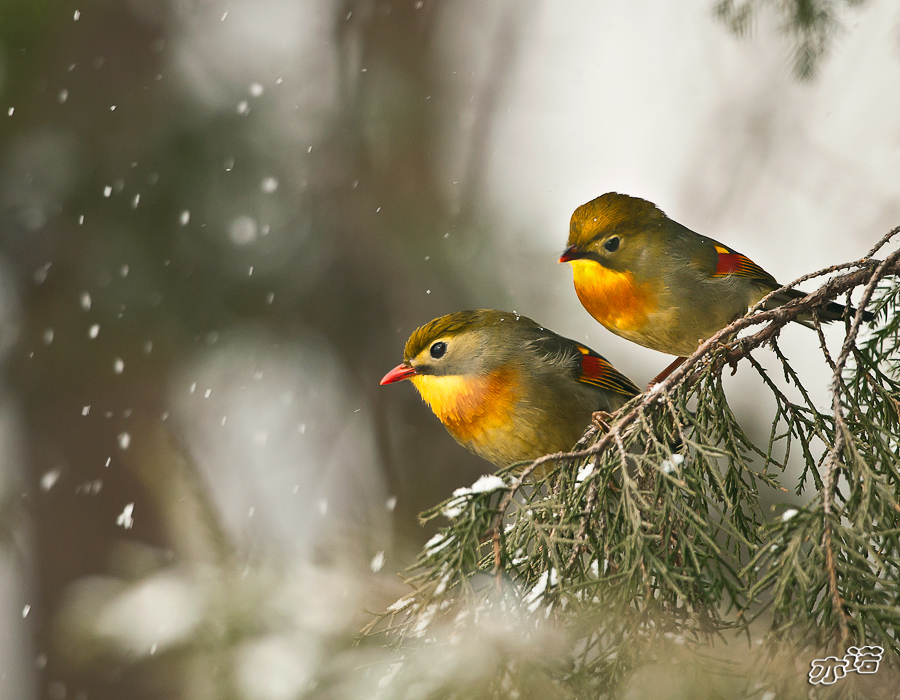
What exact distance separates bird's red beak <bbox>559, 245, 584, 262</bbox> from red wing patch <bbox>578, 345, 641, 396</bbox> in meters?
0.34

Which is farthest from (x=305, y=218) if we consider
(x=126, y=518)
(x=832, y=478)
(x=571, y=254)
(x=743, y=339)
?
(x=832, y=478)

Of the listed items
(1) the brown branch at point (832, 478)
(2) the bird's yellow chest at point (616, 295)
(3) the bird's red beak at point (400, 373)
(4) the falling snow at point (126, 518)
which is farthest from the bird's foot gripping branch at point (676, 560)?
(4) the falling snow at point (126, 518)

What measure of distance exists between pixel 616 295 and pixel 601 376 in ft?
0.92

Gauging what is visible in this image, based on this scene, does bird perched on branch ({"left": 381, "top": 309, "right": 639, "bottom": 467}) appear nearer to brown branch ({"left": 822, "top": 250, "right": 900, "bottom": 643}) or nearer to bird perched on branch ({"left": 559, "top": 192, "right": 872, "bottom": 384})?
bird perched on branch ({"left": 559, "top": 192, "right": 872, "bottom": 384})

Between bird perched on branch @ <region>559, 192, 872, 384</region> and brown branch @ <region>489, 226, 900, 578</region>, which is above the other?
bird perched on branch @ <region>559, 192, 872, 384</region>

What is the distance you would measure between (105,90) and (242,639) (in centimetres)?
381

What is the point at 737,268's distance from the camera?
2098mm

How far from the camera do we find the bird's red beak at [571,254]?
196cm

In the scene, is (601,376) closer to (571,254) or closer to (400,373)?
(571,254)

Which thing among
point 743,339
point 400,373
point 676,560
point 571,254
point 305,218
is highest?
point 305,218

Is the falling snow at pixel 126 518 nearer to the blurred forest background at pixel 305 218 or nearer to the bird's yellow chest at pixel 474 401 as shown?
the blurred forest background at pixel 305 218

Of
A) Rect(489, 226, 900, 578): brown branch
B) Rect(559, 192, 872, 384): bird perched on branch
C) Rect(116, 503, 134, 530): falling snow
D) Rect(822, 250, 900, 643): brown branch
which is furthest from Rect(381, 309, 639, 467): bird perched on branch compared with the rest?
Rect(116, 503, 134, 530): falling snow

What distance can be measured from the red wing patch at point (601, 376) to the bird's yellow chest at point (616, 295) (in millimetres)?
195

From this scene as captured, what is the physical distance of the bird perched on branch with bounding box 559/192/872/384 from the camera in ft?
6.52
